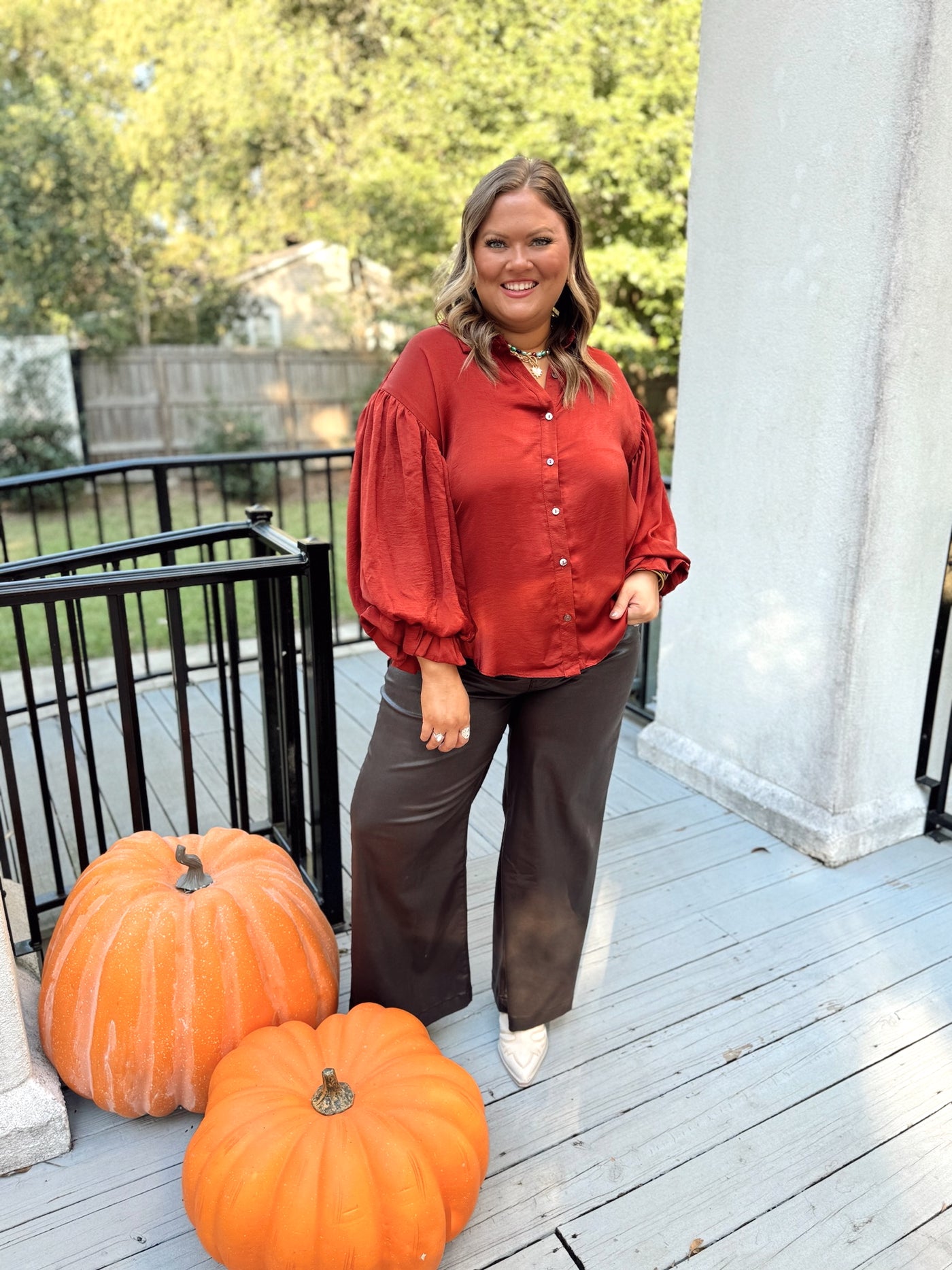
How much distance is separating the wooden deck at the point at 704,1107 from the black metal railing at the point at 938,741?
0.18 meters

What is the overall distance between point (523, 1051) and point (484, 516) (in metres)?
1.13

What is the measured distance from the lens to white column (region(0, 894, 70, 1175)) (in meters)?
1.60

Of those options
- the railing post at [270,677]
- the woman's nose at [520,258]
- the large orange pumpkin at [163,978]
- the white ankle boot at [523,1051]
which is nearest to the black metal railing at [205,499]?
the railing post at [270,677]

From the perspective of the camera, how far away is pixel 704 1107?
185 centimetres

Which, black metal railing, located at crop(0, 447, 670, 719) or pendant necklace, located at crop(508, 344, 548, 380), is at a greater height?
pendant necklace, located at crop(508, 344, 548, 380)

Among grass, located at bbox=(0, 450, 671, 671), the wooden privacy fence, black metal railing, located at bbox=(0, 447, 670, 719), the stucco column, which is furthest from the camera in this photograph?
the wooden privacy fence

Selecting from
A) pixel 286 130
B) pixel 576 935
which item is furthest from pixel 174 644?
pixel 286 130

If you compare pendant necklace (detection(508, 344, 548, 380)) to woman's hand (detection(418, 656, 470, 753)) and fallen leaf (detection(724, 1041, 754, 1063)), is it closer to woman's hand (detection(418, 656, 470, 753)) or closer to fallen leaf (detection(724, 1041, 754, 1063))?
woman's hand (detection(418, 656, 470, 753))

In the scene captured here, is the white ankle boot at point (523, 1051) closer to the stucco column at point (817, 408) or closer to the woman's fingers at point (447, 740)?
the woman's fingers at point (447, 740)

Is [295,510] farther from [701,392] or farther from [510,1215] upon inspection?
[510,1215]

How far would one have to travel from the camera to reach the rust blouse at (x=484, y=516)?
59.1 inches

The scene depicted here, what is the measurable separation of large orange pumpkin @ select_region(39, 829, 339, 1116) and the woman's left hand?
0.87 meters

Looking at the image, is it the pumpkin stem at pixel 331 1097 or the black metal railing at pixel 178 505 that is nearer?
the pumpkin stem at pixel 331 1097

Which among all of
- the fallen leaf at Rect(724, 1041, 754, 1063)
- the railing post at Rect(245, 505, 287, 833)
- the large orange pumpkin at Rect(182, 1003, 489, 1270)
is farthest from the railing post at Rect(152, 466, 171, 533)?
the fallen leaf at Rect(724, 1041, 754, 1063)
